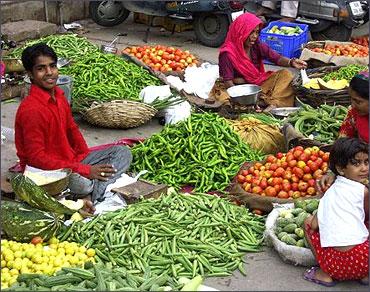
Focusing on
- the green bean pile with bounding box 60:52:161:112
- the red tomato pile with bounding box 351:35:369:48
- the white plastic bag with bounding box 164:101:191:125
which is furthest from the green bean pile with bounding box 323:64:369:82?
the red tomato pile with bounding box 351:35:369:48

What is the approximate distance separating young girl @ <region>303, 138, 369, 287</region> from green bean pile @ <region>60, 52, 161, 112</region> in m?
3.34

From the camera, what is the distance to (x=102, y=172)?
5590 mm

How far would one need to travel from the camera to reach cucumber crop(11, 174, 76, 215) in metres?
4.79

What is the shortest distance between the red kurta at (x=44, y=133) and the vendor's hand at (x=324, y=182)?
66.5 inches

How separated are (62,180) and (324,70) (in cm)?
410

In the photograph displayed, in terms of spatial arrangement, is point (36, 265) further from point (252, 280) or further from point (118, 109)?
point (118, 109)

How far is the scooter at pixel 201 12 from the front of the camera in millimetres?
10789

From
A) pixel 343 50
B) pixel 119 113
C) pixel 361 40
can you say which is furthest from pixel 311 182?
pixel 361 40

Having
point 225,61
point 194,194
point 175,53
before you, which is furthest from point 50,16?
point 194,194

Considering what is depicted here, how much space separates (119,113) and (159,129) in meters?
0.55

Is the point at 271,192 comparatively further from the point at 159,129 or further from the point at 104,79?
the point at 104,79

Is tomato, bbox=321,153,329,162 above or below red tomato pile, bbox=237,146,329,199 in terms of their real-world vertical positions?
above

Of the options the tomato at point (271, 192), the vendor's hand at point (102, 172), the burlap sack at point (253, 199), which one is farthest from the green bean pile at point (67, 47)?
the tomato at point (271, 192)

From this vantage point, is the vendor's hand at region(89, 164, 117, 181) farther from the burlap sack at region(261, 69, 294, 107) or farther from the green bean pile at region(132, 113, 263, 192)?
the burlap sack at region(261, 69, 294, 107)
